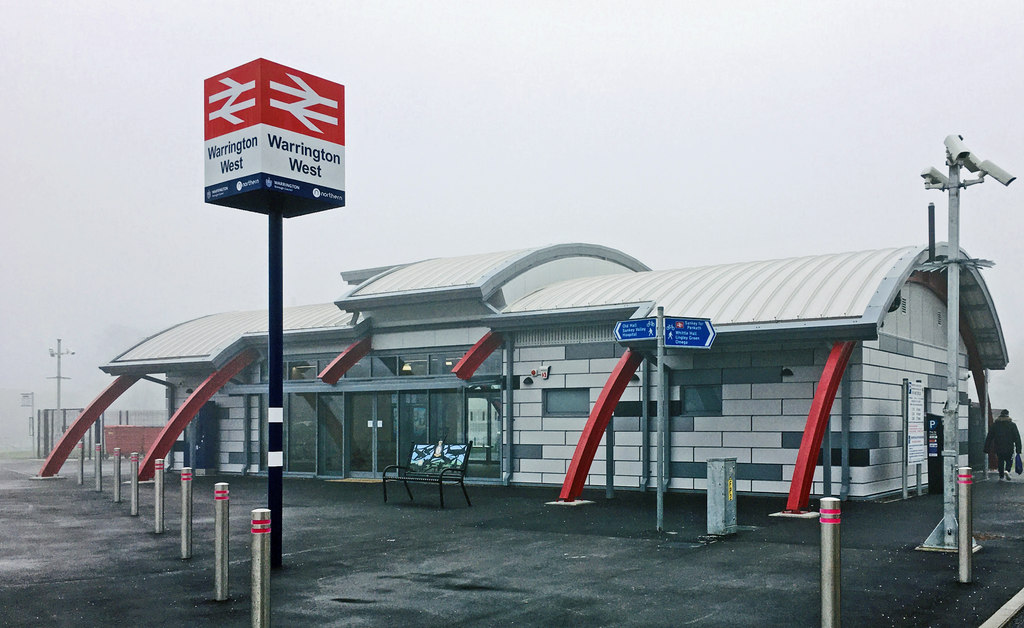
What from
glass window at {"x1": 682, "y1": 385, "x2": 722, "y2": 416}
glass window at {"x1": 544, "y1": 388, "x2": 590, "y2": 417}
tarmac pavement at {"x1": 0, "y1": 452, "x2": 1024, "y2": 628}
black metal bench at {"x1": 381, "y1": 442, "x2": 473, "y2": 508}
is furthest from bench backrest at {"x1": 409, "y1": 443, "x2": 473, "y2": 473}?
glass window at {"x1": 682, "y1": 385, "x2": 722, "y2": 416}

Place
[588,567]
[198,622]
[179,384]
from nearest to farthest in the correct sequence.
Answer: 1. [198,622]
2. [588,567]
3. [179,384]

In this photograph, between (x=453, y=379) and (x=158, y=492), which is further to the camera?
Result: (x=453, y=379)

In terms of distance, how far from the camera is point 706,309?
1755cm

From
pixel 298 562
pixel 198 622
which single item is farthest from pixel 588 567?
pixel 198 622

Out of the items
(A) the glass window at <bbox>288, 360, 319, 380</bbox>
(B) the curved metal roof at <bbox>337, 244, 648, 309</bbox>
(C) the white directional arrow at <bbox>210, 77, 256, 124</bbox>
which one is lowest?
(A) the glass window at <bbox>288, 360, 319, 380</bbox>

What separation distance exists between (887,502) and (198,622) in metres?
12.4

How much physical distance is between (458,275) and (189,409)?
736 centimetres

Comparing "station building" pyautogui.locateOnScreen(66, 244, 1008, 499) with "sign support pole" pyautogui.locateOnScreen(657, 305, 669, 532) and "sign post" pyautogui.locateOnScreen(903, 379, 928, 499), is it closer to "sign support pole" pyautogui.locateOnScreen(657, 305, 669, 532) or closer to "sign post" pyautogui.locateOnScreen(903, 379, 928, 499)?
"sign post" pyautogui.locateOnScreen(903, 379, 928, 499)

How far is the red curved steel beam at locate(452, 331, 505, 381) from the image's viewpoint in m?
19.4

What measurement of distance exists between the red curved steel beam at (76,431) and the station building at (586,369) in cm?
89

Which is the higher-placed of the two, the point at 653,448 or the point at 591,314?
the point at 591,314

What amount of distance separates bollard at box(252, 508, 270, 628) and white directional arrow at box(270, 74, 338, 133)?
4728 millimetres

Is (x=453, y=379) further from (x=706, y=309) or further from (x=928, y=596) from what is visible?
(x=928, y=596)

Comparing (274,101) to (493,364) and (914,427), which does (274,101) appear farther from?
(493,364)
